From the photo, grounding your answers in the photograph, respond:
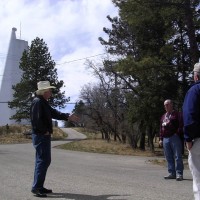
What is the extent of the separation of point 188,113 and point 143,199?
247 centimetres

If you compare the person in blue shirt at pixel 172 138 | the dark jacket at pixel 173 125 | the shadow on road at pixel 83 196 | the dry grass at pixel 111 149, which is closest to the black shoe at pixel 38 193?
the shadow on road at pixel 83 196

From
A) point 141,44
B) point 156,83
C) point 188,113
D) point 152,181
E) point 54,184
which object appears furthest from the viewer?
point 141,44

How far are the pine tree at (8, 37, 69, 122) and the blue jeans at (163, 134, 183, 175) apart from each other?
41.1m

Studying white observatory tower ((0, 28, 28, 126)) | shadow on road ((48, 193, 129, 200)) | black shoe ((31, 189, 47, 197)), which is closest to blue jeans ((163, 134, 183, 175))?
shadow on road ((48, 193, 129, 200))

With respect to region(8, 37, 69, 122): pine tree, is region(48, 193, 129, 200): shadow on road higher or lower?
lower

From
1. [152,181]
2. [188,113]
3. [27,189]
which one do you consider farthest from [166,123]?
[188,113]

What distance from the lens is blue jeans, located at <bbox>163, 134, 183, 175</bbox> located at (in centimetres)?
962

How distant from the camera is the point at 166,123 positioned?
9.77 meters

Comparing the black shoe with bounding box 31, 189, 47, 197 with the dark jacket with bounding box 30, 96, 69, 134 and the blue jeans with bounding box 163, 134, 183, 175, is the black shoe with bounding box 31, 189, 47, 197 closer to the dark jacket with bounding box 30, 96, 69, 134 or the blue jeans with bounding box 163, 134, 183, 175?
the dark jacket with bounding box 30, 96, 69, 134

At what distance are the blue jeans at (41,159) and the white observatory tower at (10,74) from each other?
54092 mm

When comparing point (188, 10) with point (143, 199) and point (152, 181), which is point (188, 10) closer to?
point (152, 181)

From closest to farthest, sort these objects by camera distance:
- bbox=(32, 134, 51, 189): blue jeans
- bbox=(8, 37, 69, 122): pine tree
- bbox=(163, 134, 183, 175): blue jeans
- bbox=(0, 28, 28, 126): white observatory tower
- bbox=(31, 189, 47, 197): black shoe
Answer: bbox=(31, 189, 47, 197): black shoe
bbox=(32, 134, 51, 189): blue jeans
bbox=(163, 134, 183, 175): blue jeans
bbox=(8, 37, 69, 122): pine tree
bbox=(0, 28, 28, 126): white observatory tower

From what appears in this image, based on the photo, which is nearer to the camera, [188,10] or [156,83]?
[188,10]

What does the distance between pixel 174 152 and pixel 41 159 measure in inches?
147
